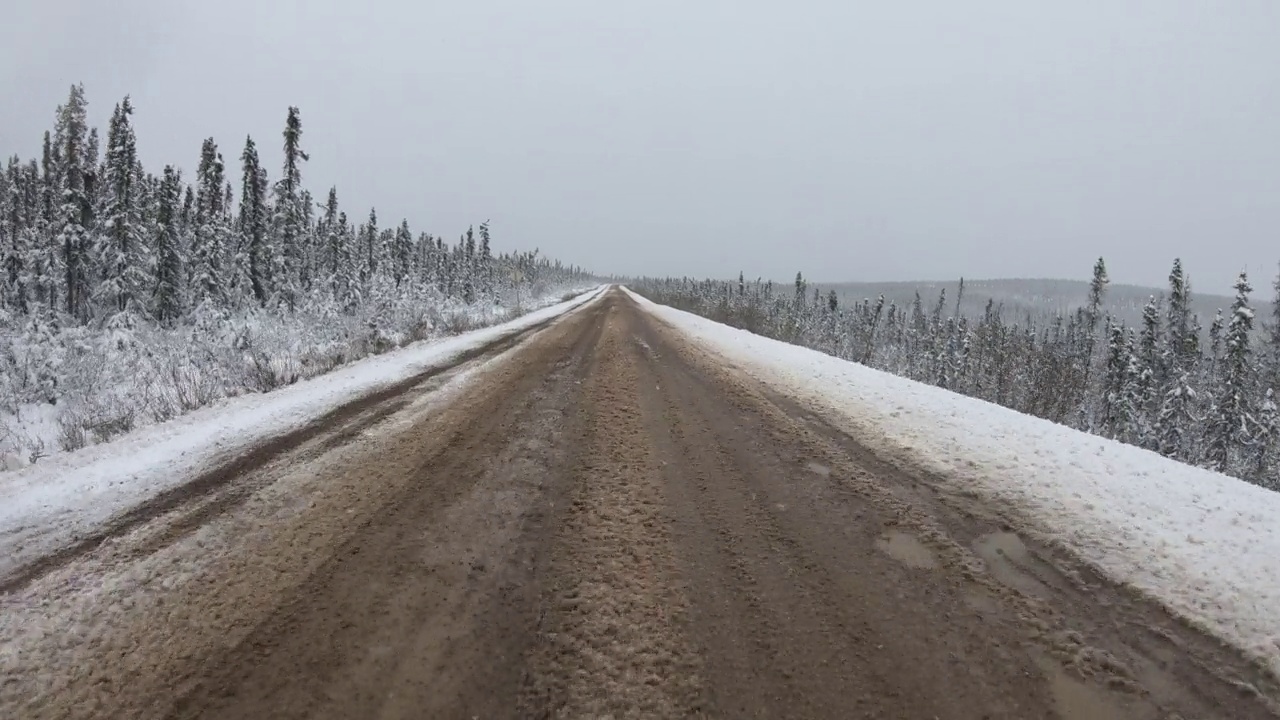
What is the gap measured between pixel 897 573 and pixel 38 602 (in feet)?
15.7

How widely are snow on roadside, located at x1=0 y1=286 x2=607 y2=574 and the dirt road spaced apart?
414 millimetres

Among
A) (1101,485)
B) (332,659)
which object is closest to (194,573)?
(332,659)

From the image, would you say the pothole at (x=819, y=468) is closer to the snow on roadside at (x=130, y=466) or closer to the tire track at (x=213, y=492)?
the tire track at (x=213, y=492)

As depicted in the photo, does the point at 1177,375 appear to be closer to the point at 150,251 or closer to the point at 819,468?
the point at 819,468

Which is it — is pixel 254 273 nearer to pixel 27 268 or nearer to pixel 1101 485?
pixel 27 268

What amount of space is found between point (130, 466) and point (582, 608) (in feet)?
15.7

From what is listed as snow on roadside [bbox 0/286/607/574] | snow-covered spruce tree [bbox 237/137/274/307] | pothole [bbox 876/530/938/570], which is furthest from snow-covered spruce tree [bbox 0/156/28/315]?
pothole [bbox 876/530/938/570]

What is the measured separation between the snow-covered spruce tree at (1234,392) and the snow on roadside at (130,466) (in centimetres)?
4730

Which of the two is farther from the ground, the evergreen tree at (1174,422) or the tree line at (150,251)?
the tree line at (150,251)

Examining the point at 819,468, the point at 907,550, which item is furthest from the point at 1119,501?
the point at 819,468

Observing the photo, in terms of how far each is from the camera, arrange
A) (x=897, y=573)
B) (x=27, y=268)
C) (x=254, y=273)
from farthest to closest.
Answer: (x=27, y=268) < (x=254, y=273) < (x=897, y=573)

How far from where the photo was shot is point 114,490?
4.37 m

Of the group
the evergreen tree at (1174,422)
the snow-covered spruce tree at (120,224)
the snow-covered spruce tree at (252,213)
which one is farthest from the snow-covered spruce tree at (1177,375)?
the snow-covered spruce tree at (120,224)

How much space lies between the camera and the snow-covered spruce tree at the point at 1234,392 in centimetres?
3297
